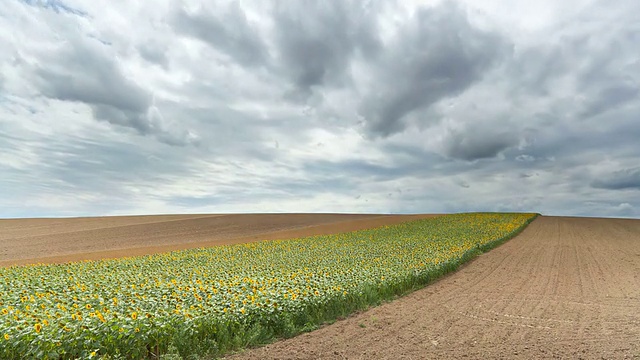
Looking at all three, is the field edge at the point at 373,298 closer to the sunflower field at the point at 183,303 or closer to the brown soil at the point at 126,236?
the sunflower field at the point at 183,303

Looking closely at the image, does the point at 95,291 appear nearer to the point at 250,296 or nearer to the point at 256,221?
the point at 250,296

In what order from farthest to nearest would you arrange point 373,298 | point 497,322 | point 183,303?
point 373,298, point 497,322, point 183,303

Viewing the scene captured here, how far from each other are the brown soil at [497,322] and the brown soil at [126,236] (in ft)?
86.3

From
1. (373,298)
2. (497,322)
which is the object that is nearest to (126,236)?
(373,298)

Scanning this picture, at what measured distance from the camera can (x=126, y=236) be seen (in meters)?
46.5

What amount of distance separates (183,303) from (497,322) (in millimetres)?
9089

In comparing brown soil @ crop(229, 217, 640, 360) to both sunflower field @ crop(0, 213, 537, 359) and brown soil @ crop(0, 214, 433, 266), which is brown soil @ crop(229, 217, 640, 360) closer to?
sunflower field @ crop(0, 213, 537, 359)

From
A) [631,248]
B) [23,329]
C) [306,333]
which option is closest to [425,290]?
[306,333]

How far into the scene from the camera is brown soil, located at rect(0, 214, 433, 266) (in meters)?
34.8

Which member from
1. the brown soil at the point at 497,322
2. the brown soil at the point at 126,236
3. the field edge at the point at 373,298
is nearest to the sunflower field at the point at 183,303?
the field edge at the point at 373,298

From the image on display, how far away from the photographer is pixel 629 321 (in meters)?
12.4

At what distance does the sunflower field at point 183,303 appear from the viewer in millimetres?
7805

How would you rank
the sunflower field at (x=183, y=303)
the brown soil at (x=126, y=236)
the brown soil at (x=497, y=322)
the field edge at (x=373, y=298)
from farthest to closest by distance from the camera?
the brown soil at (x=126, y=236) → the field edge at (x=373, y=298) → the brown soil at (x=497, y=322) → the sunflower field at (x=183, y=303)

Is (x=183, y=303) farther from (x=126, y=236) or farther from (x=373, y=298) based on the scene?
(x=126, y=236)
